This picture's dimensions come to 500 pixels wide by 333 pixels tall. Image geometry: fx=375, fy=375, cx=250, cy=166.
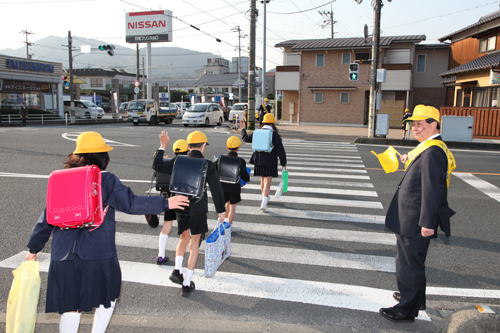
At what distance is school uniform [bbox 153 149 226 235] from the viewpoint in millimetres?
3844

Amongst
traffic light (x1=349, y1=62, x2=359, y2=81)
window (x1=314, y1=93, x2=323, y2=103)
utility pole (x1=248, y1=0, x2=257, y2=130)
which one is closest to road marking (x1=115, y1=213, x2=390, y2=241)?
traffic light (x1=349, y1=62, x2=359, y2=81)

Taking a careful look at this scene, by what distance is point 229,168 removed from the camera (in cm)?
520

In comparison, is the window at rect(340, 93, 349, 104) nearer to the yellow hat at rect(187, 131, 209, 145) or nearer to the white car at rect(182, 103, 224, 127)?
the white car at rect(182, 103, 224, 127)

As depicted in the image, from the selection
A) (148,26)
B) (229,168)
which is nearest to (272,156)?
(229,168)

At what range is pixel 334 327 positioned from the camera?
3365 mm

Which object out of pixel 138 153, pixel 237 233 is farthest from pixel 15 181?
pixel 237 233

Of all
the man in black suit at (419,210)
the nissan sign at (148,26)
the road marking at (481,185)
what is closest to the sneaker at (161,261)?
the man in black suit at (419,210)

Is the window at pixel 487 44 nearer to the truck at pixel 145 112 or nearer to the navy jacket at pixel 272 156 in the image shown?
the navy jacket at pixel 272 156

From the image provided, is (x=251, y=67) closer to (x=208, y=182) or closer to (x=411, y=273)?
(x=208, y=182)

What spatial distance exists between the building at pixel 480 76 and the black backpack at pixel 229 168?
58.9 ft

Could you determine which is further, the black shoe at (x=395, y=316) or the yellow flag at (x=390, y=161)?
the yellow flag at (x=390, y=161)

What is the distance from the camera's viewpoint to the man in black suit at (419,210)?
125 inches

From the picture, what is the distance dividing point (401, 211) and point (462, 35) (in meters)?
28.6

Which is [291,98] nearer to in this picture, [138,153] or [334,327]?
[138,153]
